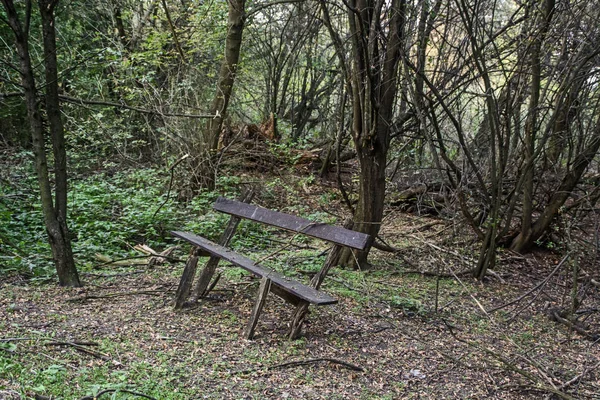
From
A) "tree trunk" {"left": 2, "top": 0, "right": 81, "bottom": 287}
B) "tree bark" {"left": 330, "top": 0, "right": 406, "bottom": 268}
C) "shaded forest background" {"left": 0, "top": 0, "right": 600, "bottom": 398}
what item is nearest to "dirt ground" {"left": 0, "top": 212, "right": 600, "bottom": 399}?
"tree trunk" {"left": 2, "top": 0, "right": 81, "bottom": 287}

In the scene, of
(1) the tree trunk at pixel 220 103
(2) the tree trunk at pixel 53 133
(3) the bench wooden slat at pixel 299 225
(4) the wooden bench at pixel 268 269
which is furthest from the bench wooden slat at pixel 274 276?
(1) the tree trunk at pixel 220 103

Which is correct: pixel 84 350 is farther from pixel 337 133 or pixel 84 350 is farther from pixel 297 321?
pixel 337 133

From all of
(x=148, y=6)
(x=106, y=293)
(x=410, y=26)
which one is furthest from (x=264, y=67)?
(x=106, y=293)

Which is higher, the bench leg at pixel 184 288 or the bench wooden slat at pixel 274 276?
the bench wooden slat at pixel 274 276

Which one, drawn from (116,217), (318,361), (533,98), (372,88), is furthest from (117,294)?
(533,98)

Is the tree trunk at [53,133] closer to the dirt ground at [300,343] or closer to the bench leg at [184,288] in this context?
the dirt ground at [300,343]

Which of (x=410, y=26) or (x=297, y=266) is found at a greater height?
(x=410, y=26)

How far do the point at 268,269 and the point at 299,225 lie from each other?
1.60 ft

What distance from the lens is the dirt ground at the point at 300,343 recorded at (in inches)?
127

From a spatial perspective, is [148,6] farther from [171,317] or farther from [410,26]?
[171,317]

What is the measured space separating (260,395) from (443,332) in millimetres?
2111

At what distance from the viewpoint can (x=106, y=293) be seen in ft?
15.9

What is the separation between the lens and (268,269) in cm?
436

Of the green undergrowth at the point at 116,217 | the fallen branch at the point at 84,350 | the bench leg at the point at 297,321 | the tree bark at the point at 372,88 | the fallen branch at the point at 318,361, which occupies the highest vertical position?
the tree bark at the point at 372,88
